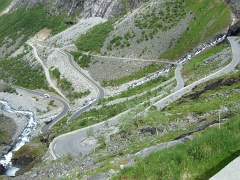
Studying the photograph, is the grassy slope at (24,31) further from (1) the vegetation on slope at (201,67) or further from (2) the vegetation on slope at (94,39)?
(1) the vegetation on slope at (201,67)

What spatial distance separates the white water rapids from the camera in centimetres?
5286

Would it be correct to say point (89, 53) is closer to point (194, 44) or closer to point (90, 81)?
point (90, 81)

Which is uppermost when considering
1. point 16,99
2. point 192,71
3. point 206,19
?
point 206,19

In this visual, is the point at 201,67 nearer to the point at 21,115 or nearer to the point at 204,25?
the point at 204,25

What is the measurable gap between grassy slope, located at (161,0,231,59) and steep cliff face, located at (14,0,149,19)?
1293 inches

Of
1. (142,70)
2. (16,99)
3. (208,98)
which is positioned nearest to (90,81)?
(142,70)

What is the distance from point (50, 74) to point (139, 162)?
89786mm

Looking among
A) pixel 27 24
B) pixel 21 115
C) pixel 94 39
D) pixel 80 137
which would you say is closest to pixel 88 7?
pixel 27 24

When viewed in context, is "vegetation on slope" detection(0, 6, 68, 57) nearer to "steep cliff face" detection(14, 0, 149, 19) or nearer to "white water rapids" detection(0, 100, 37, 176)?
"steep cliff face" detection(14, 0, 149, 19)

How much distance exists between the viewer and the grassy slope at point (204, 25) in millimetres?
87500

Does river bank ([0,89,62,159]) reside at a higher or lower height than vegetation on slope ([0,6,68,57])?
lower

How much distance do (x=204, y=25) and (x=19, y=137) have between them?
51500 millimetres

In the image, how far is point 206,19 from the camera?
9125cm

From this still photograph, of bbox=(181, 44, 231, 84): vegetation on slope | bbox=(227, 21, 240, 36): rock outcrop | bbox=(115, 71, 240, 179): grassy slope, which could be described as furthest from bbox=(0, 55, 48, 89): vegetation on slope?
bbox=(115, 71, 240, 179): grassy slope
